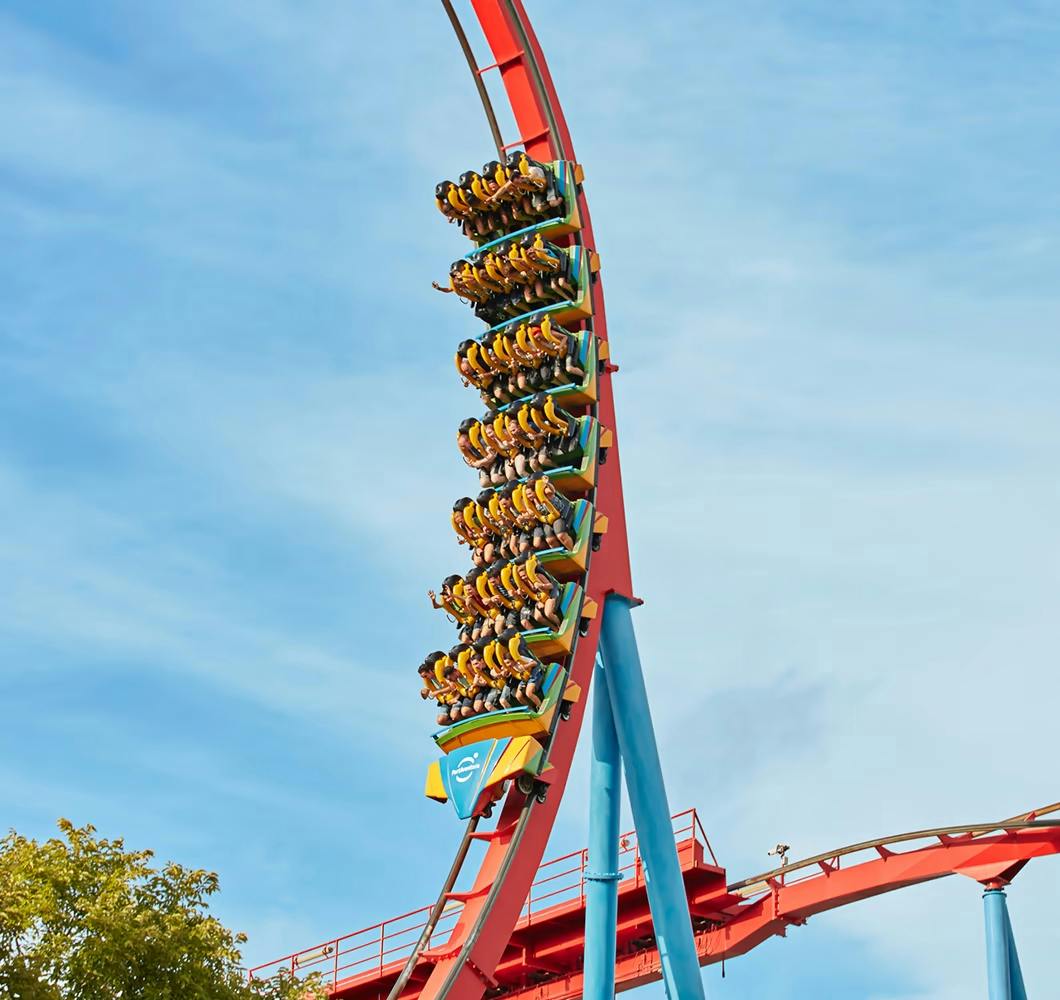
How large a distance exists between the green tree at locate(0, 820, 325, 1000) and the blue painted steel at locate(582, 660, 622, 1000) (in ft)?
13.9

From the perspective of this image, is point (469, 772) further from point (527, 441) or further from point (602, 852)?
point (527, 441)

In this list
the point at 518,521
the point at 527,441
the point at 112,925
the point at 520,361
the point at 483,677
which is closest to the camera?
the point at 112,925

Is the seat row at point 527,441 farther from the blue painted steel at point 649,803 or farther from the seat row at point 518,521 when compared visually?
the blue painted steel at point 649,803

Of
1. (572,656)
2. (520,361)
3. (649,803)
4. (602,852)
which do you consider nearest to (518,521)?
(572,656)

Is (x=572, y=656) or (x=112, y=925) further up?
(x=572, y=656)

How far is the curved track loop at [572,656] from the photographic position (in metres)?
20.7

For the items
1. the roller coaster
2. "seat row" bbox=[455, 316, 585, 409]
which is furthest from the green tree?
"seat row" bbox=[455, 316, 585, 409]

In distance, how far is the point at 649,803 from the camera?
74.8 ft

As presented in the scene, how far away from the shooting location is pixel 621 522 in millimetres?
24141

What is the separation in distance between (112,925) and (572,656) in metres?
5.97

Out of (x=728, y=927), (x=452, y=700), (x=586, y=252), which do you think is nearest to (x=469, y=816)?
(x=452, y=700)

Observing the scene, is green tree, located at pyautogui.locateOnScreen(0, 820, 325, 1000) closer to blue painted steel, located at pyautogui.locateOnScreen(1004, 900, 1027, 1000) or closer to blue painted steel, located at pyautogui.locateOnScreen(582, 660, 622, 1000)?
blue painted steel, located at pyautogui.locateOnScreen(582, 660, 622, 1000)

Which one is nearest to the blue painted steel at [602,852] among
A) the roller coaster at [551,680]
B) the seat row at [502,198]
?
the roller coaster at [551,680]

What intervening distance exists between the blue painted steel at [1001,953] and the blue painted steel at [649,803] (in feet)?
10.4
